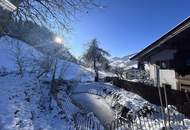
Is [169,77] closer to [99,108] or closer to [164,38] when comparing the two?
[164,38]

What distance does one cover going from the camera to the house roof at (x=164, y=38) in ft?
21.7

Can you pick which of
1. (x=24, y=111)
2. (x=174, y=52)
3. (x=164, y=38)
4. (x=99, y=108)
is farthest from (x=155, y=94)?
(x=164, y=38)

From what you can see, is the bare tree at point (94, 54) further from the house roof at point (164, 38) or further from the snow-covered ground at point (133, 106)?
the house roof at point (164, 38)

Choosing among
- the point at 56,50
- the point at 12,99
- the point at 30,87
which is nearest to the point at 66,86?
the point at 56,50

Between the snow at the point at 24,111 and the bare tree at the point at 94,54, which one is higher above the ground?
the bare tree at the point at 94,54

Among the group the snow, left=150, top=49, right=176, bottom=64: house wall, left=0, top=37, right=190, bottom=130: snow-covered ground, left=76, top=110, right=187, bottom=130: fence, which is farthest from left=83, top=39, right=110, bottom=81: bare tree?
left=150, top=49, right=176, bottom=64: house wall

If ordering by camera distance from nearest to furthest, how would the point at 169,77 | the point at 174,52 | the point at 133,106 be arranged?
the point at 174,52 → the point at 169,77 → the point at 133,106

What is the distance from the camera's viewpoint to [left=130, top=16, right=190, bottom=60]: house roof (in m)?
6.62

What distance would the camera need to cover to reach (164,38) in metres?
7.48

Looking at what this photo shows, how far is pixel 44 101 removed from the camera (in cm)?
1703

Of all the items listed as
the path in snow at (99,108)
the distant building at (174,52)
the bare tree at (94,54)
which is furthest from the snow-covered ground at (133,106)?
the bare tree at (94,54)

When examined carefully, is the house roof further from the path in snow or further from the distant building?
the path in snow

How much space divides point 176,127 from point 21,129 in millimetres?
6161

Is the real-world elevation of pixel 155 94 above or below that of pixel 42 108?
above
